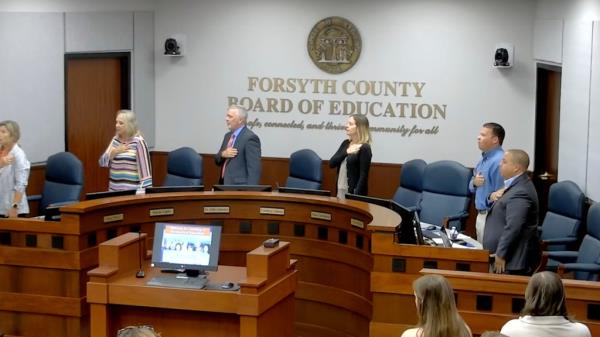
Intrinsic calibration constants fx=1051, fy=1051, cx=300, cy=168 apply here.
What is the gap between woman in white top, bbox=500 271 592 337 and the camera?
5148 millimetres

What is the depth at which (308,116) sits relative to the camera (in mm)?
12297

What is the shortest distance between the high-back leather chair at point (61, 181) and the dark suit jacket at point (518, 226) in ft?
15.1

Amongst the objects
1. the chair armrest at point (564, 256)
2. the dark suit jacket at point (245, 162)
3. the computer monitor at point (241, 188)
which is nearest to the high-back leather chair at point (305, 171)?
the dark suit jacket at point (245, 162)

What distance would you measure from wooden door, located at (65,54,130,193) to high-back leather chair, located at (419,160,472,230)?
3.84 metres

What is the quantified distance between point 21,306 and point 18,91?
3.52 m

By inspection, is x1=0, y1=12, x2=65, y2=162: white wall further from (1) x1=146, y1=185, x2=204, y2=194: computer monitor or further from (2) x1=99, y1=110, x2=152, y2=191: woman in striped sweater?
(1) x1=146, y1=185, x2=204, y2=194: computer monitor

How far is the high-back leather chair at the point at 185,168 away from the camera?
1091cm

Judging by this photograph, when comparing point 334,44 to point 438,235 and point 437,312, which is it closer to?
point 438,235

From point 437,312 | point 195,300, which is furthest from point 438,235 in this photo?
point 437,312

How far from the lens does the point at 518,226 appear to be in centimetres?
716

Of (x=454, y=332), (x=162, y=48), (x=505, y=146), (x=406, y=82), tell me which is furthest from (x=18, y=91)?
(x=454, y=332)

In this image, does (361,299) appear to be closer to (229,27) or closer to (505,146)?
(505,146)

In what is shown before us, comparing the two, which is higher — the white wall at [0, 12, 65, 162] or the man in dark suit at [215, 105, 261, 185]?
the white wall at [0, 12, 65, 162]

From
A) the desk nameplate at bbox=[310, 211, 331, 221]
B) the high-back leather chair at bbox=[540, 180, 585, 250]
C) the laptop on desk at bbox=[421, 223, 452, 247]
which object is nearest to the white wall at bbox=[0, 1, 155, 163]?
the desk nameplate at bbox=[310, 211, 331, 221]
